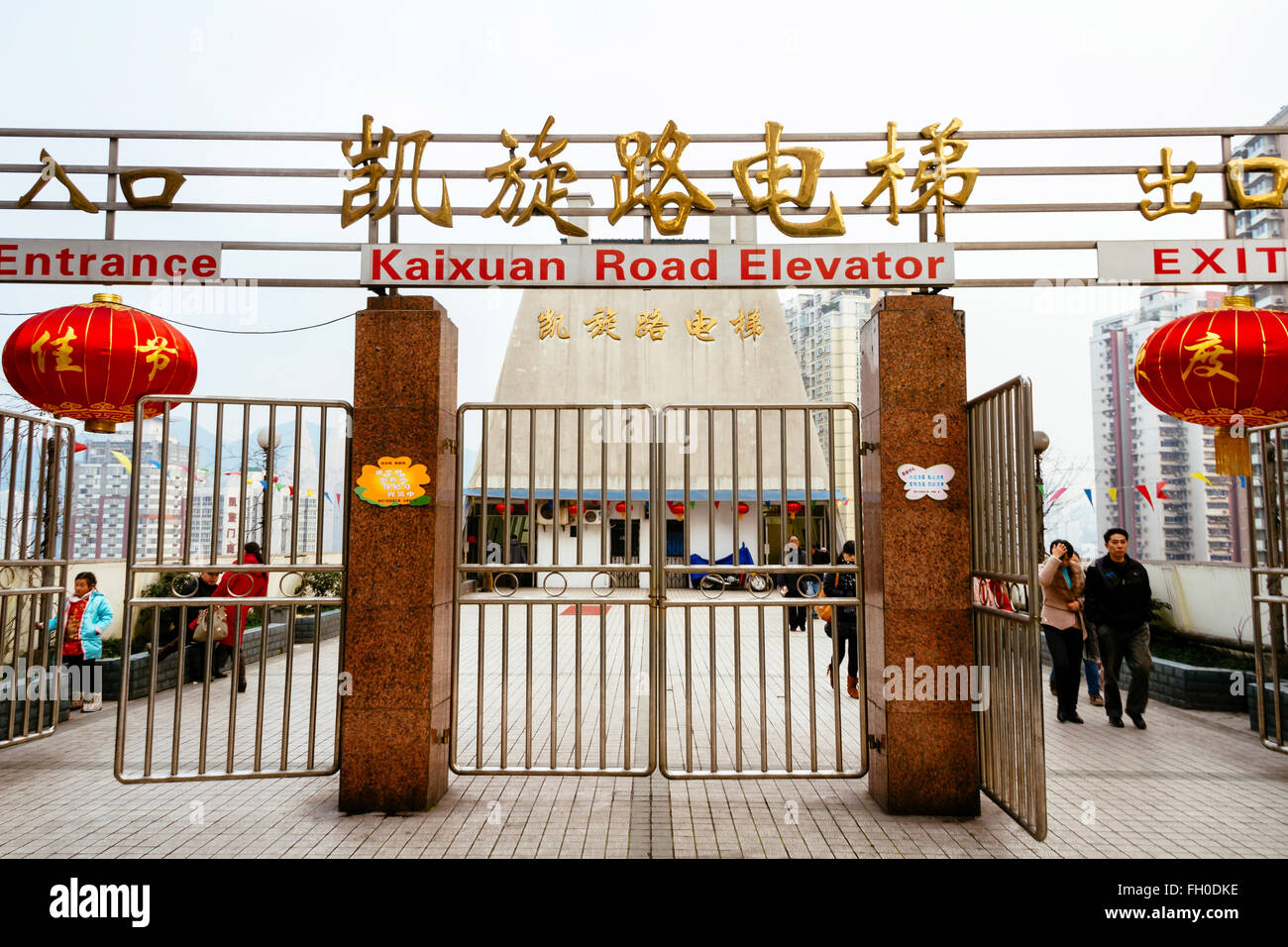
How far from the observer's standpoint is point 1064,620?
723cm

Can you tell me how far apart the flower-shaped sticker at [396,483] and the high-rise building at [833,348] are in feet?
120

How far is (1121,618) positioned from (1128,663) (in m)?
0.41

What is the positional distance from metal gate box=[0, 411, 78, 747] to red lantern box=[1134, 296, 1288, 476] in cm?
861

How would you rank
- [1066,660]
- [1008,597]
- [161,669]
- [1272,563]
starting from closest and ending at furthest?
[1008,597], [1272,563], [1066,660], [161,669]

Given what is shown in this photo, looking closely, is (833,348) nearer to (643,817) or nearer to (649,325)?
(649,325)

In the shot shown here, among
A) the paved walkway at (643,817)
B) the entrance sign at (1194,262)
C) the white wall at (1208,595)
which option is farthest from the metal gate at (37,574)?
the white wall at (1208,595)

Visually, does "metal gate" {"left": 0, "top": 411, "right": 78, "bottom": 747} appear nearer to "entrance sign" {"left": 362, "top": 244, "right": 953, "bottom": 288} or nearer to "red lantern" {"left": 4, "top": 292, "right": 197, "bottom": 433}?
"red lantern" {"left": 4, "top": 292, "right": 197, "bottom": 433}

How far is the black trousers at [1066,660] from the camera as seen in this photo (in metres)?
7.24

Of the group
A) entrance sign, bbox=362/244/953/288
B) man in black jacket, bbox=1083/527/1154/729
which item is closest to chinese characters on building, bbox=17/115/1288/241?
entrance sign, bbox=362/244/953/288

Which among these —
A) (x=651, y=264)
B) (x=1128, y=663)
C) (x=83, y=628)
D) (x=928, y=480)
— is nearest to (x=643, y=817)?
(x=928, y=480)

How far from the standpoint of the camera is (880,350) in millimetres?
5102

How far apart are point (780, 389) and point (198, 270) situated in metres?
20.3

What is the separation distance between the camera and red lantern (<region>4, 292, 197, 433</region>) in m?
5.26

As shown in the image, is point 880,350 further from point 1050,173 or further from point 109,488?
point 109,488
